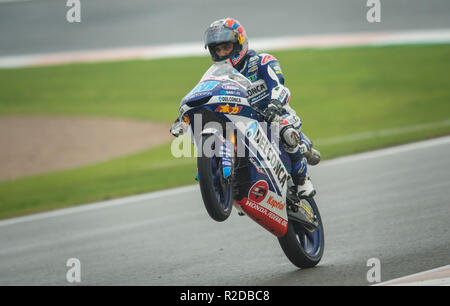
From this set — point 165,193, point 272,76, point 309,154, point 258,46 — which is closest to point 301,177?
point 309,154

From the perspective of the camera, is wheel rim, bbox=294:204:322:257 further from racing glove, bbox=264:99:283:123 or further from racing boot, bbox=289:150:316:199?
racing glove, bbox=264:99:283:123

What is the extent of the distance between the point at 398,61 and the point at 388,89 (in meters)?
2.63

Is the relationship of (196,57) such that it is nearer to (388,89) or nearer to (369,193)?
(388,89)

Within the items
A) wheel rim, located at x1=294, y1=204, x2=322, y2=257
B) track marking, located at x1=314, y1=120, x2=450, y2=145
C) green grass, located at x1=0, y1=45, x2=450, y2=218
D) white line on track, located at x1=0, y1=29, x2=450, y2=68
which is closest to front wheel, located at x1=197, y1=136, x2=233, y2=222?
wheel rim, located at x1=294, y1=204, x2=322, y2=257

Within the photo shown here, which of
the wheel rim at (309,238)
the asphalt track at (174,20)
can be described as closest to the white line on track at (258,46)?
the asphalt track at (174,20)

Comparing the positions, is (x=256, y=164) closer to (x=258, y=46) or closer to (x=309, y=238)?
(x=309, y=238)

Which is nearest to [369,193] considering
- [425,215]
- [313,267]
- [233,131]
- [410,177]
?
[410,177]

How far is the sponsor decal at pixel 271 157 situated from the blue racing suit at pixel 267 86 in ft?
0.71

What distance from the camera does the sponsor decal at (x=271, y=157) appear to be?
5.51 m

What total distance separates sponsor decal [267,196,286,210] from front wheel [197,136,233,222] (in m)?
0.53

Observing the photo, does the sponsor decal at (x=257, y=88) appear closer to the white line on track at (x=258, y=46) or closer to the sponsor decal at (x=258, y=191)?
the sponsor decal at (x=258, y=191)

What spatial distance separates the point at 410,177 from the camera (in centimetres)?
955

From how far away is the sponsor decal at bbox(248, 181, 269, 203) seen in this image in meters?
5.52

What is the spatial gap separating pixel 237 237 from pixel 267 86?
2309 mm
